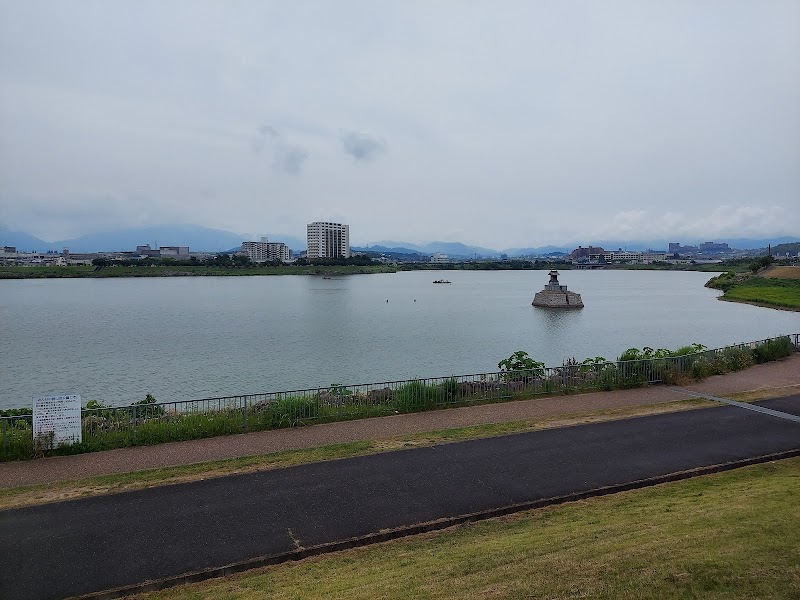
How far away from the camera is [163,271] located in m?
161

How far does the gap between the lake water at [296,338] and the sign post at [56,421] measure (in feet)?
42.1

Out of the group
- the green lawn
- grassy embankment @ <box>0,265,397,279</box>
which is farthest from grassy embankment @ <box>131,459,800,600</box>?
grassy embankment @ <box>0,265,397,279</box>

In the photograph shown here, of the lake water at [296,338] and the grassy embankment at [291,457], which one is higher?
the grassy embankment at [291,457]

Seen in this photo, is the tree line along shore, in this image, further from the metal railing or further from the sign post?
the sign post

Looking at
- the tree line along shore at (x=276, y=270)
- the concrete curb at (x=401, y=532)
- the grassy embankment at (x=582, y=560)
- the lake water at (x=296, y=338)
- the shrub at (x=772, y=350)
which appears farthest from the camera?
the tree line along shore at (x=276, y=270)

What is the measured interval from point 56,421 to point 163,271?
161682 millimetres

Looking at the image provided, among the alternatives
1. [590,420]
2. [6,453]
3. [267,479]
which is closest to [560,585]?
[267,479]

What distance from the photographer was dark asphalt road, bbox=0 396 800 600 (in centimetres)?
710

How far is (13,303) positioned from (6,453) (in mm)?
78716

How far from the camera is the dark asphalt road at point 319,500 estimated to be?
7.10 m

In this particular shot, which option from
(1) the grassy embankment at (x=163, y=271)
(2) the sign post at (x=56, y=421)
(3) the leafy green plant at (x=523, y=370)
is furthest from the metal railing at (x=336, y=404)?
(1) the grassy embankment at (x=163, y=271)

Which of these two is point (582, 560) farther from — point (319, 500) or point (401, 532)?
point (319, 500)

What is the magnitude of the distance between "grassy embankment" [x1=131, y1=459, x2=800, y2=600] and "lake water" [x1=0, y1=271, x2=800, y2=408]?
61.5 feet

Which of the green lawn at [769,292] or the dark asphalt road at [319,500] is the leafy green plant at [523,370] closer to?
the dark asphalt road at [319,500]
